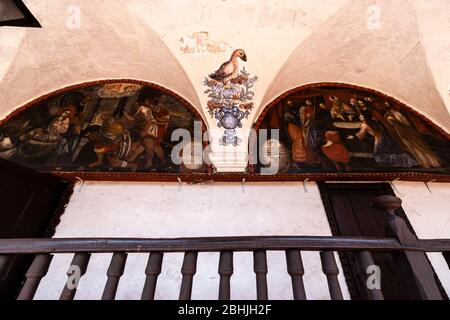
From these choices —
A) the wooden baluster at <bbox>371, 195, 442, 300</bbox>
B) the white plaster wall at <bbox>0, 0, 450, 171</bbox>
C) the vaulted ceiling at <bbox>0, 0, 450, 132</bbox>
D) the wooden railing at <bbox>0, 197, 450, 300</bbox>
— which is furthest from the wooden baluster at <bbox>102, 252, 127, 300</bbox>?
the vaulted ceiling at <bbox>0, 0, 450, 132</bbox>

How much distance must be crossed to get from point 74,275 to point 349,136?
413cm

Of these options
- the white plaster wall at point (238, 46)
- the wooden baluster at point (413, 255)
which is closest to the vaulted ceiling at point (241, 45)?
the white plaster wall at point (238, 46)

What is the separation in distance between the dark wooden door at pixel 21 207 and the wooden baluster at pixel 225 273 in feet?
8.45

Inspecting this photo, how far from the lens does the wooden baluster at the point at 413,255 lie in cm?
121

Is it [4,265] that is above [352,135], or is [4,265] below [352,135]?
below

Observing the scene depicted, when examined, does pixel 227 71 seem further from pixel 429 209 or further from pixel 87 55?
pixel 429 209

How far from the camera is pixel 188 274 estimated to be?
1.29 m

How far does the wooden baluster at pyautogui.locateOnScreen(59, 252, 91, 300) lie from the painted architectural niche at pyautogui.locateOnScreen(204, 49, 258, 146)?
2974 mm

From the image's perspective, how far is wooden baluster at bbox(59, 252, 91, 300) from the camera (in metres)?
1.17

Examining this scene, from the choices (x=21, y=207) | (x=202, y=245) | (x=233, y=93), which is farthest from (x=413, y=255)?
(x=21, y=207)

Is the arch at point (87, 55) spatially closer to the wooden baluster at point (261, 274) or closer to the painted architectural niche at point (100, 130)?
the painted architectural niche at point (100, 130)

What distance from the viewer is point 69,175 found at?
3.31 metres

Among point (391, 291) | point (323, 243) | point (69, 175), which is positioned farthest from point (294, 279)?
point (69, 175)

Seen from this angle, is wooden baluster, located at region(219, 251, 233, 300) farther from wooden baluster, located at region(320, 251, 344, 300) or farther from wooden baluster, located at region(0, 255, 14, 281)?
wooden baluster, located at region(0, 255, 14, 281)
